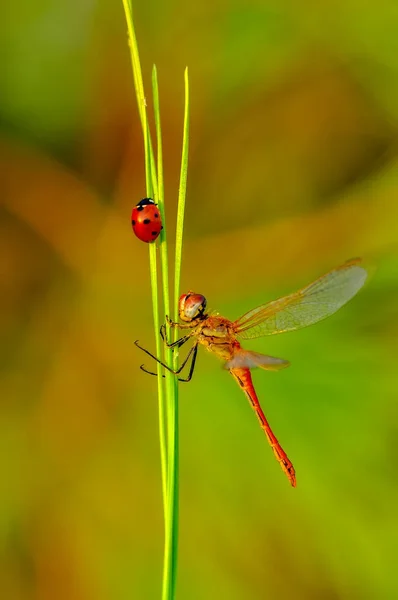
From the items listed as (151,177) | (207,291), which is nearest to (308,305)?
(207,291)

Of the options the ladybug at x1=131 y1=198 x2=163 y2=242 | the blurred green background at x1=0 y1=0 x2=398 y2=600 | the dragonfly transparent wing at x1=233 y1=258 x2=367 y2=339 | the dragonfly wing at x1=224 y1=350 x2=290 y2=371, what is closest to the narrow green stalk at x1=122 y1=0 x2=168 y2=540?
the ladybug at x1=131 y1=198 x2=163 y2=242

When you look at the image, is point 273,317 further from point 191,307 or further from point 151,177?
point 151,177

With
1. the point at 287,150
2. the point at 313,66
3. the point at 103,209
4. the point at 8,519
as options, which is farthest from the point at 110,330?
the point at 313,66

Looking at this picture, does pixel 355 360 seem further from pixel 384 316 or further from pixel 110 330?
pixel 110 330

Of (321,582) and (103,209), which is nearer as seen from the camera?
(321,582)

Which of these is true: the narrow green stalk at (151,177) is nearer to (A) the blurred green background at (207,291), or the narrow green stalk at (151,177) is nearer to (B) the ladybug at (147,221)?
(B) the ladybug at (147,221)

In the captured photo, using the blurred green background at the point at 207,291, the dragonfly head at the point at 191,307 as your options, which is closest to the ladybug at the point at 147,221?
the dragonfly head at the point at 191,307
